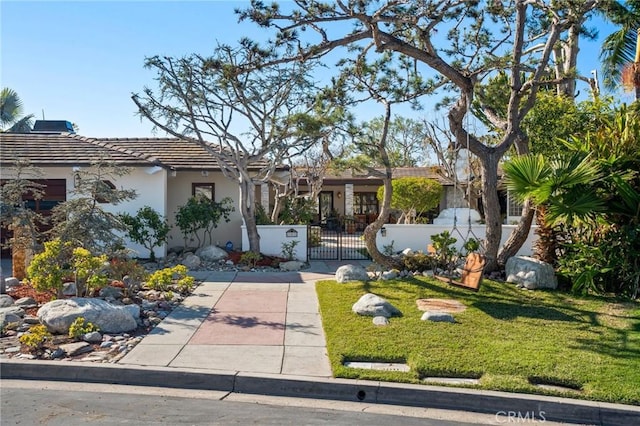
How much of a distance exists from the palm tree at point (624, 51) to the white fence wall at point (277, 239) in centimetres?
979

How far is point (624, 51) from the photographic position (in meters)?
15.5

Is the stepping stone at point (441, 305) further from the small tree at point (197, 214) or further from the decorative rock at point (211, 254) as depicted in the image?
the small tree at point (197, 214)

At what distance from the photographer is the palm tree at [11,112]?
27125 millimetres

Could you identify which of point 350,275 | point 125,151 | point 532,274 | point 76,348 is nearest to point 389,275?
point 350,275

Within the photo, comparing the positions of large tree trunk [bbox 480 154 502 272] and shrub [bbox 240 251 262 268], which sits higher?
large tree trunk [bbox 480 154 502 272]

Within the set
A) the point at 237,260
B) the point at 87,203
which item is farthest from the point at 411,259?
the point at 87,203

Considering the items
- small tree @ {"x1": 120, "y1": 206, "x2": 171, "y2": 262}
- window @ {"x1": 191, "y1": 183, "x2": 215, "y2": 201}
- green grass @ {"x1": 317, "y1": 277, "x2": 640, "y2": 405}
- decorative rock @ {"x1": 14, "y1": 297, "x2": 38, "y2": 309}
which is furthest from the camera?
window @ {"x1": 191, "y1": 183, "x2": 215, "y2": 201}

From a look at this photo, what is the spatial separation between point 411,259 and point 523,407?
22.4 feet

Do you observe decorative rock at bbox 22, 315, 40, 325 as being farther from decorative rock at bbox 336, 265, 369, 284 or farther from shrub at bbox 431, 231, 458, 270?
shrub at bbox 431, 231, 458, 270

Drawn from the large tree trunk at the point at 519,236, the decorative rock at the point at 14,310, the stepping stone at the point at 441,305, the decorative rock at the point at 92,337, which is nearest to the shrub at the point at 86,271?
the decorative rock at the point at 14,310

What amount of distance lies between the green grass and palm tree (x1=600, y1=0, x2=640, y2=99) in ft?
24.5

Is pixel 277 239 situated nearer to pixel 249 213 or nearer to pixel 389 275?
pixel 249 213

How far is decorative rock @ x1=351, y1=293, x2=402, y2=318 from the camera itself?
7.93 m

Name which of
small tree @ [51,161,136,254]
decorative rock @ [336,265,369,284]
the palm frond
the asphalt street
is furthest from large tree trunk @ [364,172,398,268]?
the asphalt street
